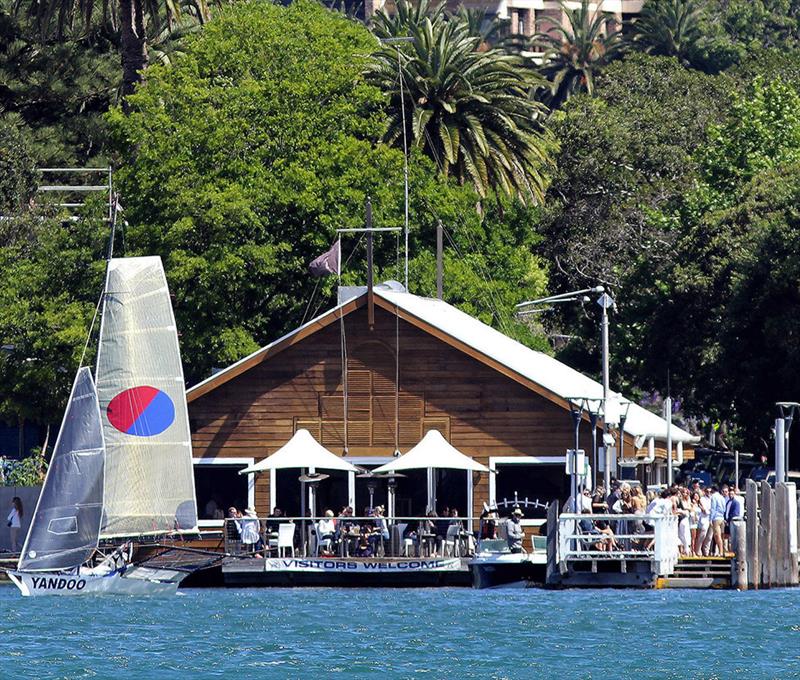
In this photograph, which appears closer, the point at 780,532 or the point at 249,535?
the point at 780,532

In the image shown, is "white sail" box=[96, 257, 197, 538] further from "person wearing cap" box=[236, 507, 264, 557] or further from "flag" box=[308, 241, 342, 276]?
"flag" box=[308, 241, 342, 276]

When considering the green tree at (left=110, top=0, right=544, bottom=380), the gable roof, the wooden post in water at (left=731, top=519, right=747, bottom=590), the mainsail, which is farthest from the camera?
the green tree at (left=110, top=0, right=544, bottom=380)

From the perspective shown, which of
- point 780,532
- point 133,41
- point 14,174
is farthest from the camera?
point 14,174

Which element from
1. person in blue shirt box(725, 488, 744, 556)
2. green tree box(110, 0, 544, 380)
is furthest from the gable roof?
green tree box(110, 0, 544, 380)

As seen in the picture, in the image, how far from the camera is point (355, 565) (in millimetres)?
44906

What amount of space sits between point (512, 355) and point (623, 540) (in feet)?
34.1

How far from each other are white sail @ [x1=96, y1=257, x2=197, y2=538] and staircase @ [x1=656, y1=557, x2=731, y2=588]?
9829 millimetres

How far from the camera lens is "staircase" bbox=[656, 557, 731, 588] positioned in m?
42.8

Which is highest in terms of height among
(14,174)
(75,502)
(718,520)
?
(14,174)

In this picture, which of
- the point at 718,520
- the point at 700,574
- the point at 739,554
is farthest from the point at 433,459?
the point at 739,554

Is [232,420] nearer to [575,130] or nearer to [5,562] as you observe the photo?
[5,562]

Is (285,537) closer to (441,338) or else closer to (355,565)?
(355,565)

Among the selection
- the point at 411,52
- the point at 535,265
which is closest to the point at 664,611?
the point at 411,52

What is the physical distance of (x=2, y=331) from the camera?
59.3m
